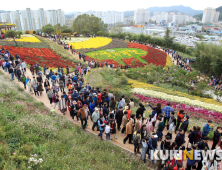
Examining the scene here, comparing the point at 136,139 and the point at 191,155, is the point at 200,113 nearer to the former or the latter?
the point at 191,155

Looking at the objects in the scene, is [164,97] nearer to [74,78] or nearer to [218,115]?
[218,115]

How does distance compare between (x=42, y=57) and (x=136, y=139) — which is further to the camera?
(x=42, y=57)

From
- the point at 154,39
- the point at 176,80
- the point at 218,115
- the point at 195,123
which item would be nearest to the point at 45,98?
the point at 195,123

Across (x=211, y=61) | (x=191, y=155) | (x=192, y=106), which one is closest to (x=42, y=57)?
(x=192, y=106)

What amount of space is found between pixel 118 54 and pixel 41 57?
16612 millimetres

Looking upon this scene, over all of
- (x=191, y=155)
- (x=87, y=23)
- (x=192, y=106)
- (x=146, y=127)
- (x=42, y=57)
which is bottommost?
(x=192, y=106)

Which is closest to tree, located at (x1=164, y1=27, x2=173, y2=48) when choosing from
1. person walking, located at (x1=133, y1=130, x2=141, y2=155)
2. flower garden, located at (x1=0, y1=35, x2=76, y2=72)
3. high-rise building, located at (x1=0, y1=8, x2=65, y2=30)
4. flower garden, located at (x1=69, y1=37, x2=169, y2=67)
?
flower garden, located at (x1=69, y1=37, x2=169, y2=67)

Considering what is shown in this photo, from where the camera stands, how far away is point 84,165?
6133 millimetres

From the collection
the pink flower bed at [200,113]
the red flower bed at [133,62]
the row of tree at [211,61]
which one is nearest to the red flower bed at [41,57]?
the red flower bed at [133,62]

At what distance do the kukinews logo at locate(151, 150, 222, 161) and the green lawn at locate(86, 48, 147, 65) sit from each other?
86.1ft

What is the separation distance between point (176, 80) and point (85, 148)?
17.5 meters

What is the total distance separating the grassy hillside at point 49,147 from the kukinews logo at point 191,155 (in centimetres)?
107

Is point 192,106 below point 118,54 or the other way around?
below

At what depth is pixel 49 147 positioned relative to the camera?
6625 mm
